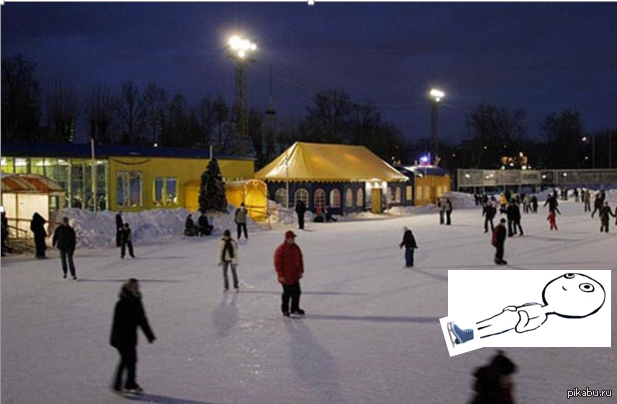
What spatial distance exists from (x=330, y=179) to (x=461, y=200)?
528 inches

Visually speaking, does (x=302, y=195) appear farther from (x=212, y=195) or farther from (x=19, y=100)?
(x=19, y=100)

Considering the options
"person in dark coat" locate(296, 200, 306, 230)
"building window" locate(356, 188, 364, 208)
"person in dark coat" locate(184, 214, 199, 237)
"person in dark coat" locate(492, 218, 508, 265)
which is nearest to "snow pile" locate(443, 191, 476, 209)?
"building window" locate(356, 188, 364, 208)

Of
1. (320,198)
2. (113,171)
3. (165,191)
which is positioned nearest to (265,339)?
(113,171)

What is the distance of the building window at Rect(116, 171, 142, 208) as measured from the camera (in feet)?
84.2

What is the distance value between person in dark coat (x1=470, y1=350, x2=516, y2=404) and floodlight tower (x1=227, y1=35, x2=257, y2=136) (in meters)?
32.5

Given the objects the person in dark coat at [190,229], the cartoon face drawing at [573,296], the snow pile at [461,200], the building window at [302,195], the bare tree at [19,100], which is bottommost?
the cartoon face drawing at [573,296]

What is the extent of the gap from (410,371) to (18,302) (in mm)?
6500

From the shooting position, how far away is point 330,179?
30625mm

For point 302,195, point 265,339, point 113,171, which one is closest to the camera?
point 265,339

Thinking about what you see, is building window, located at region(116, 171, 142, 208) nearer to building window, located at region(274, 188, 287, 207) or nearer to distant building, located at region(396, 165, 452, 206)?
building window, located at region(274, 188, 287, 207)

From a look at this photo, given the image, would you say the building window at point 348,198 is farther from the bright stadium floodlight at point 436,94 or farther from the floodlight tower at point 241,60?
the bright stadium floodlight at point 436,94

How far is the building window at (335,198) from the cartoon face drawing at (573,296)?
20569mm

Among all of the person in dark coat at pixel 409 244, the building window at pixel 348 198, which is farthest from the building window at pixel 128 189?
the person in dark coat at pixel 409 244

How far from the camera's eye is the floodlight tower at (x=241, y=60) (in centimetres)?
3441
